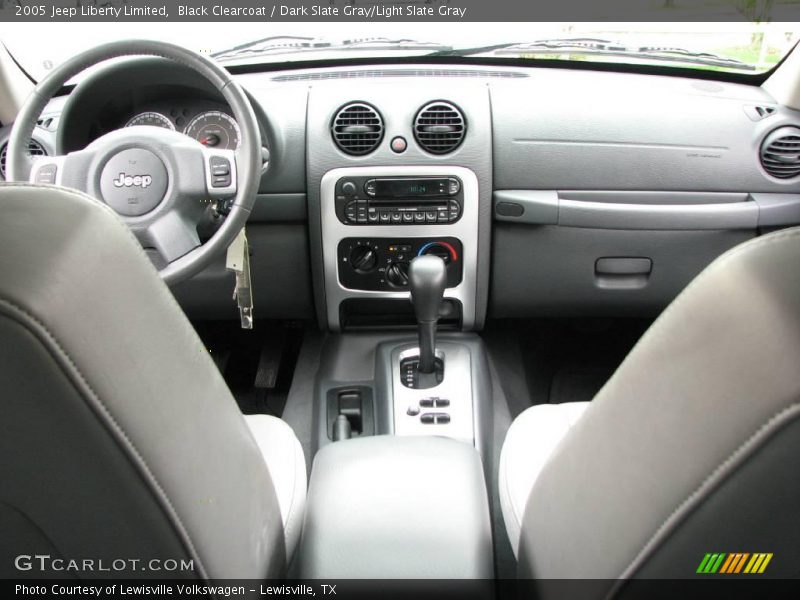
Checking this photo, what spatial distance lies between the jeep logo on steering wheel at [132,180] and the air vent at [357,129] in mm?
581

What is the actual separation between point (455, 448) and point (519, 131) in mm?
1145

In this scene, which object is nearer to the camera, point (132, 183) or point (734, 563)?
point (734, 563)

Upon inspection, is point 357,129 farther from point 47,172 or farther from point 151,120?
point 47,172

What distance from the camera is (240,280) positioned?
1667mm

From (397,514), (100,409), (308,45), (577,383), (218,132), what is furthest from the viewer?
(577,383)

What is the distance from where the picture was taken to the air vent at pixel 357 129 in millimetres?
1861

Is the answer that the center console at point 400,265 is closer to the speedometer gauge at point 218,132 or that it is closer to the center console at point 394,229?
the center console at point 394,229

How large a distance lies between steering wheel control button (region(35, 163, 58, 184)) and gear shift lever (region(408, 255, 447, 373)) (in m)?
0.83

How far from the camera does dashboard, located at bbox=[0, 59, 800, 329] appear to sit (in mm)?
1864

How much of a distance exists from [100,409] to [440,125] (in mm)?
1523

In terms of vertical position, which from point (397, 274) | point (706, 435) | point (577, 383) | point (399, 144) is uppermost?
point (706, 435)

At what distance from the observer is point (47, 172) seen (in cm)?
144

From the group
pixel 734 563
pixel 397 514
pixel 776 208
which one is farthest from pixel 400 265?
pixel 734 563

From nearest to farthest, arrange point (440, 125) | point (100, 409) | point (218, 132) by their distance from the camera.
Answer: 1. point (100, 409)
2. point (218, 132)
3. point (440, 125)
